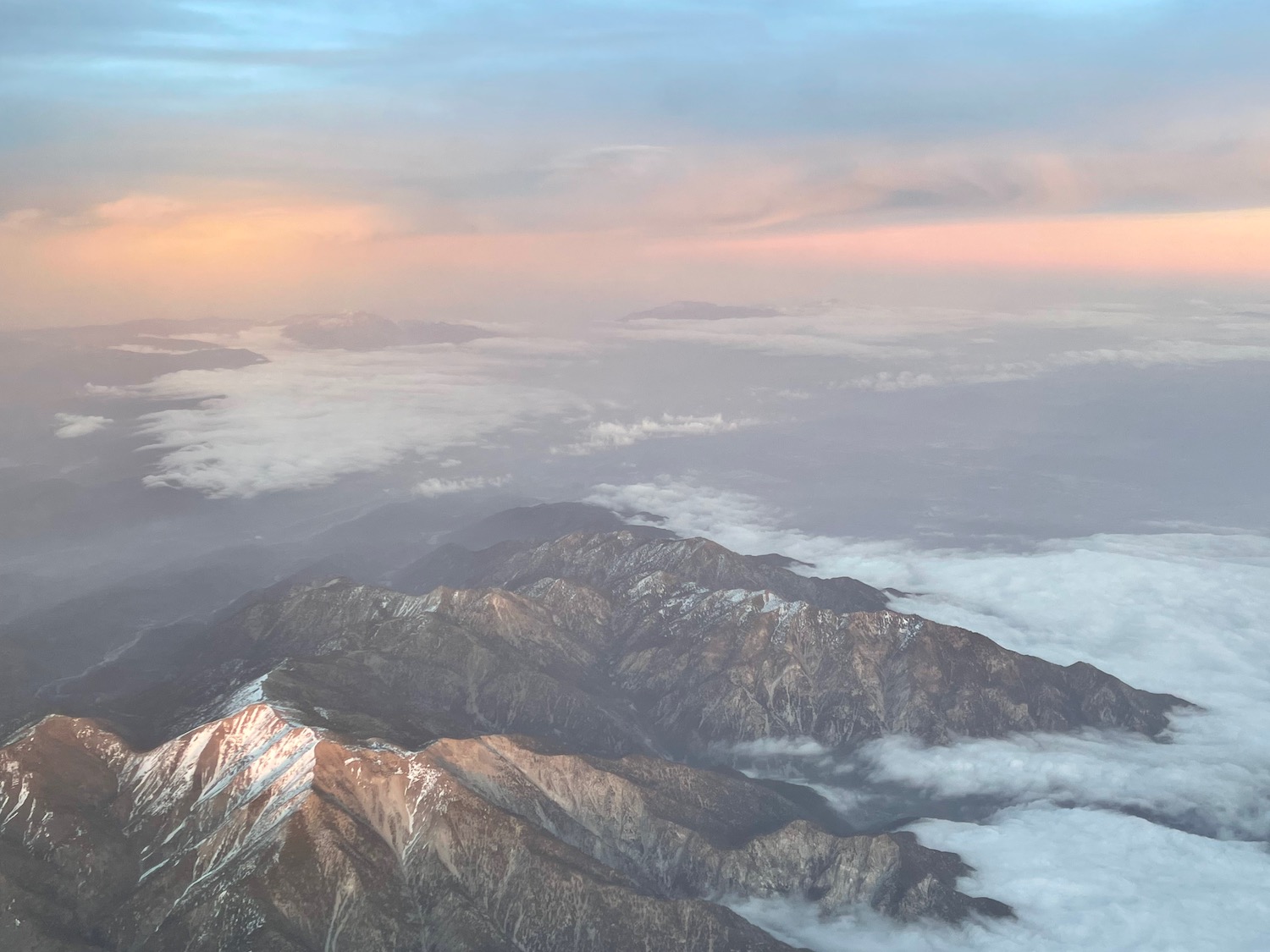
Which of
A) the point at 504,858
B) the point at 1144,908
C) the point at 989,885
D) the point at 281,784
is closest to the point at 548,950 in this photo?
the point at 504,858

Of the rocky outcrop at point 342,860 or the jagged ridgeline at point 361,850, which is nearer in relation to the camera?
the rocky outcrop at point 342,860

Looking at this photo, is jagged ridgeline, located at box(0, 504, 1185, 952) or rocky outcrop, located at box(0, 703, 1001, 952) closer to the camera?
rocky outcrop, located at box(0, 703, 1001, 952)

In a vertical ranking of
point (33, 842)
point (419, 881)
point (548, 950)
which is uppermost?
point (33, 842)

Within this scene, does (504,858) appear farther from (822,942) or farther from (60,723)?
(60,723)

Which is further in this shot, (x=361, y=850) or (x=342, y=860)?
(x=361, y=850)

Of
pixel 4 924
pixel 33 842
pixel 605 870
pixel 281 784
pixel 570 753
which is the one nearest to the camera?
pixel 4 924

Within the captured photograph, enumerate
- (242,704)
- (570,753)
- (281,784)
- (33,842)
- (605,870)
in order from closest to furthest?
1. (33,842)
2. (281,784)
3. (605,870)
4. (242,704)
5. (570,753)

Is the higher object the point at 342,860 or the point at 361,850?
the point at 342,860

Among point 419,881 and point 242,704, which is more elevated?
point 242,704
